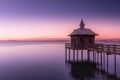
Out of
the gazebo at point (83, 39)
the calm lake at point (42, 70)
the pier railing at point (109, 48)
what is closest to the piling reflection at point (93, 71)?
the calm lake at point (42, 70)

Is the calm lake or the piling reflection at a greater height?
the piling reflection

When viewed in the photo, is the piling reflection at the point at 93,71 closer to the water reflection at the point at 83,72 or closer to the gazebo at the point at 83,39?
the water reflection at the point at 83,72

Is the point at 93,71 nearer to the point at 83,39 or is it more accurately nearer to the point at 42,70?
the point at 83,39

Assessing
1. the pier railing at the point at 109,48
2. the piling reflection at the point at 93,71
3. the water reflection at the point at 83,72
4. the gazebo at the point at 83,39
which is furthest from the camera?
the gazebo at the point at 83,39

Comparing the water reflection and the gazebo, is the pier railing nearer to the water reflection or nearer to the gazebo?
the gazebo

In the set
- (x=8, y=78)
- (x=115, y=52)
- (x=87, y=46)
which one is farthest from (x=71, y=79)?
(x=87, y=46)

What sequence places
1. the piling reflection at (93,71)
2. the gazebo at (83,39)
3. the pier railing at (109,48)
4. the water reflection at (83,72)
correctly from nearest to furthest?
the piling reflection at (93,71), the water reflection at (83,72), the pier railing at (109,48), the gazebo at (83,39)

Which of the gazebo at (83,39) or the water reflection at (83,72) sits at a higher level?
the gazebo at (83,39)

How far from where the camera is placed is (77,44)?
1561 inches

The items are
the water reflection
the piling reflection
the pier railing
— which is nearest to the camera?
the piling reflection

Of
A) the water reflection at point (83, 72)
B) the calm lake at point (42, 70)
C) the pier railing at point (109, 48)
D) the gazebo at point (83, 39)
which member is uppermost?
the gazebo at point (83, 39)

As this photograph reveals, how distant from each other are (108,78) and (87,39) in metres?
12.9

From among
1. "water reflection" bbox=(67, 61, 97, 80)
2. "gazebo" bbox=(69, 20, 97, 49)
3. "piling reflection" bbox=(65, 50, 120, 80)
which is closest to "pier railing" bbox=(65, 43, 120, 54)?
"piling reflection" bbox=(65, 50, 120, 80)

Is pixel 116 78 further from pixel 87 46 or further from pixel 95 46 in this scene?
pixel 87 46
